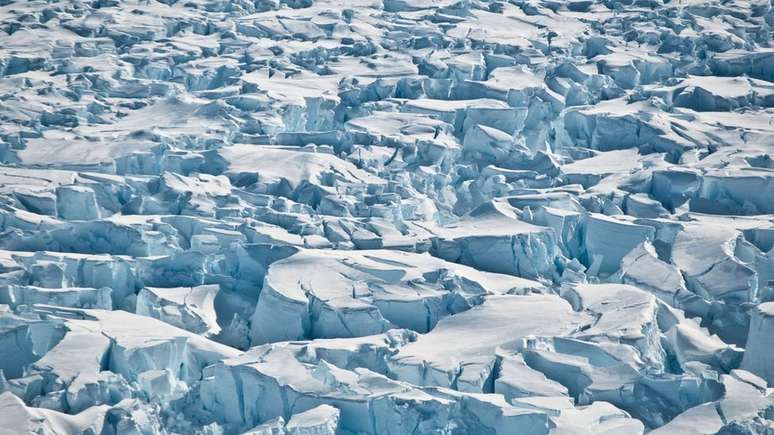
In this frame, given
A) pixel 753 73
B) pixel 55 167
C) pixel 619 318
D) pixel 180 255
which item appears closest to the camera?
pixel 619 318

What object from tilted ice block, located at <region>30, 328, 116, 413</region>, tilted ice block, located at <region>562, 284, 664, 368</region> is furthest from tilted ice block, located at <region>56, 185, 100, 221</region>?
tilted ice block, located at <region>562, 284, 664, 368</region>

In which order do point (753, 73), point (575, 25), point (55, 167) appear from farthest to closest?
point (575, 25)
point (753, 73)
point (55, 167)

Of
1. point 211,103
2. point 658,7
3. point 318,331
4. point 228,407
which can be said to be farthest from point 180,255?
point 658,7

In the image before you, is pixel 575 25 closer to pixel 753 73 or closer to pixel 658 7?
pixel 658 7

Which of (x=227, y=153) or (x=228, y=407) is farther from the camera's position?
(x=227, y=153)

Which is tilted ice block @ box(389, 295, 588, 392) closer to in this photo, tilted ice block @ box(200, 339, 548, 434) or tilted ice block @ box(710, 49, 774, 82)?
tilted ice block @ box(200, 339, 548, 434)

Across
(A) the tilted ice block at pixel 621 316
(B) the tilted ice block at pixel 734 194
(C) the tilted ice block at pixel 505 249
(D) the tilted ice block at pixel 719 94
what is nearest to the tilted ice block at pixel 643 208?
(B) the tilted ice block at pixel 734 194
